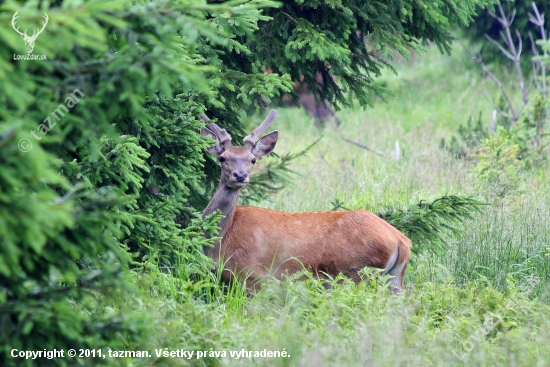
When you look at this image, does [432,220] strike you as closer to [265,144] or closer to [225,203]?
[265,144]

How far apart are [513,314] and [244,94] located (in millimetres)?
2646

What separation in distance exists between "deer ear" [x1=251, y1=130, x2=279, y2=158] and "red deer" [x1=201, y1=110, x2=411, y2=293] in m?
0.30

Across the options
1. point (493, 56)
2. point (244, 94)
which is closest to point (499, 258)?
point (244, 94)

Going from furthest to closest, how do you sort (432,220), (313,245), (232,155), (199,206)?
1. (199,206)
2. (432,220)
3. (232,155)
4. (313,245)

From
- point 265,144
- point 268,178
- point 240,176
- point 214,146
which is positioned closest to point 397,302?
point 240,176

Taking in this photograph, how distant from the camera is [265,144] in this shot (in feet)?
22.3

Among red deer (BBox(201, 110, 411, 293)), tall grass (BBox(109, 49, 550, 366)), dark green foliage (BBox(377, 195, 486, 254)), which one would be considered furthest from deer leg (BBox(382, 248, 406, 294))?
dark green foliage (BBox(377, 195, 486, 254))

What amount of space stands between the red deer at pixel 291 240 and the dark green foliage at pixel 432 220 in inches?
19.5

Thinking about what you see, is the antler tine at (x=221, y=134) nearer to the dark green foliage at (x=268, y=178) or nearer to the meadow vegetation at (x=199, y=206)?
the meadow vegetation at (x=199, y=206)

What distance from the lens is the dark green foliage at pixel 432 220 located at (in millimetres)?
6531

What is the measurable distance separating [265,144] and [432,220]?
1644mm

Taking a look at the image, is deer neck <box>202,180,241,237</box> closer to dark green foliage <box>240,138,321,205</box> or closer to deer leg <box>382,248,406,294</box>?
dark green foliage <box>240,138,321,205</box>

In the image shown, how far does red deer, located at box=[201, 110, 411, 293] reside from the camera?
5.99m

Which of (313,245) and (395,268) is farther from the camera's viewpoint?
(313,245)
